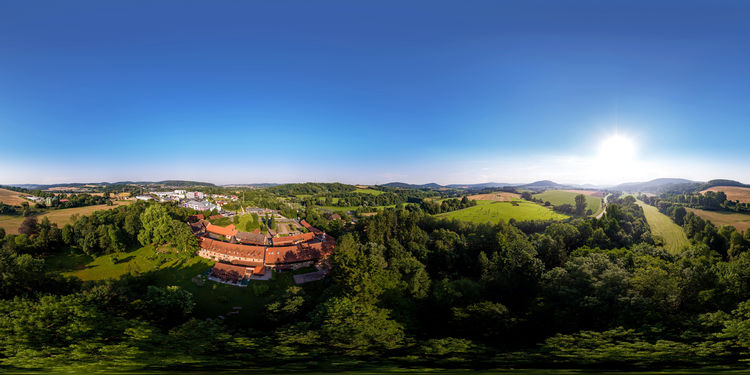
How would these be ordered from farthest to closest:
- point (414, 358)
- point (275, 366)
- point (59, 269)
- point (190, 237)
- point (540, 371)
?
1. point (190, 237)
2. point (59, 269)
3. point (414, 358)
4. point (275, 366)
5. point (540, 371)

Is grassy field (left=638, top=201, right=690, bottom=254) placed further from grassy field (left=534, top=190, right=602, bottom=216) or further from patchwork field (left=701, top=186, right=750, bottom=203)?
grassy field (left=534, top=190, right=602, bottom=216)

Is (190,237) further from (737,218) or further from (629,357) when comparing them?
(737,218)

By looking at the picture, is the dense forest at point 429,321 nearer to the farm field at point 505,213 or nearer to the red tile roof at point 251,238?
the farm field at point 505,213

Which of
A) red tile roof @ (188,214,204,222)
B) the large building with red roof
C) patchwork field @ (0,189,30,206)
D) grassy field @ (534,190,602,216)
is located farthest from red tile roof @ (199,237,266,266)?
grassy field @ (534,190,602,216)

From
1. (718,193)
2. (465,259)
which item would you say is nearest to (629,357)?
(465,259)

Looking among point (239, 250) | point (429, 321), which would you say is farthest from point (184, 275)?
point (429, 321)

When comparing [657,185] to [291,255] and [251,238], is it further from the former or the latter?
[251,238]
